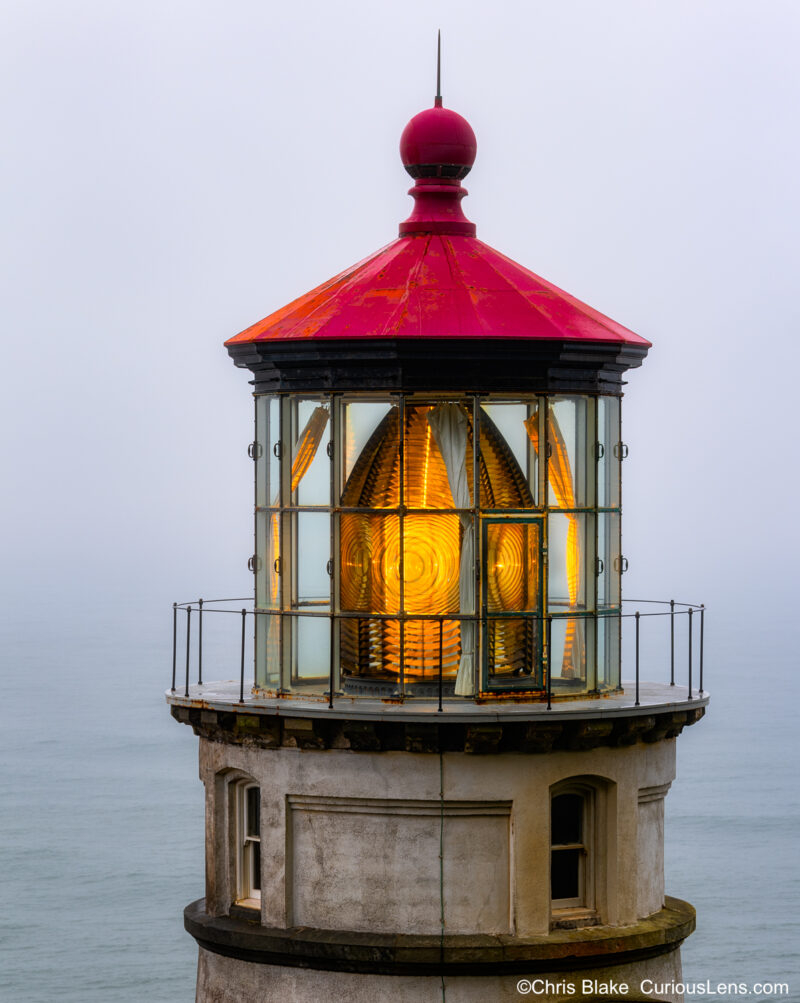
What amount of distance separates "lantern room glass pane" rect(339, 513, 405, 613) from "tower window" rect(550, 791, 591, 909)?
1.80 metres

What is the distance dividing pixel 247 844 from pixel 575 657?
105 inches

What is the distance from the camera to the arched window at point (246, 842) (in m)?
16.5

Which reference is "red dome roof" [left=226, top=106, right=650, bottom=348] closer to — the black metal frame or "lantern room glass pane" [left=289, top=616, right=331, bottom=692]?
the black metal frame

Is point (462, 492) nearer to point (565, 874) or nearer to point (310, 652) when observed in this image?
point (310, 652)

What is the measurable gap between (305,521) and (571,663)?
2125 millimetres

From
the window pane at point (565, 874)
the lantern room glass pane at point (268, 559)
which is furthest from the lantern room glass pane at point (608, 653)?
the lantern room glass pane at point (268, 559)

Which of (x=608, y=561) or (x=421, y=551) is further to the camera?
(x=608, y=561)

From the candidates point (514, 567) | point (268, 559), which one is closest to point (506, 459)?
point (514, 567)

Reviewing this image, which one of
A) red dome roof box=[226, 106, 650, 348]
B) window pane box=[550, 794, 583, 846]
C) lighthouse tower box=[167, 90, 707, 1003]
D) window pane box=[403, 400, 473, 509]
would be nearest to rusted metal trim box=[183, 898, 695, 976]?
lighthouse tower box=[167, 90, 707, 1003]

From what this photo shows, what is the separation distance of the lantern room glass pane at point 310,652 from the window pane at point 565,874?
200cm

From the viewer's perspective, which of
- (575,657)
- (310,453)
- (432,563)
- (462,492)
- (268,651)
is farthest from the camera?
(268,651)

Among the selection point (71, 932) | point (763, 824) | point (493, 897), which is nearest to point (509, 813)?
point (493, 897)

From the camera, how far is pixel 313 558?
16.4 metres

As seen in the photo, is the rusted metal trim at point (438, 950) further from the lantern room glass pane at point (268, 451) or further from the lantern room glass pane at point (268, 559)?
the lantern room glass pane at point (268, 451)
